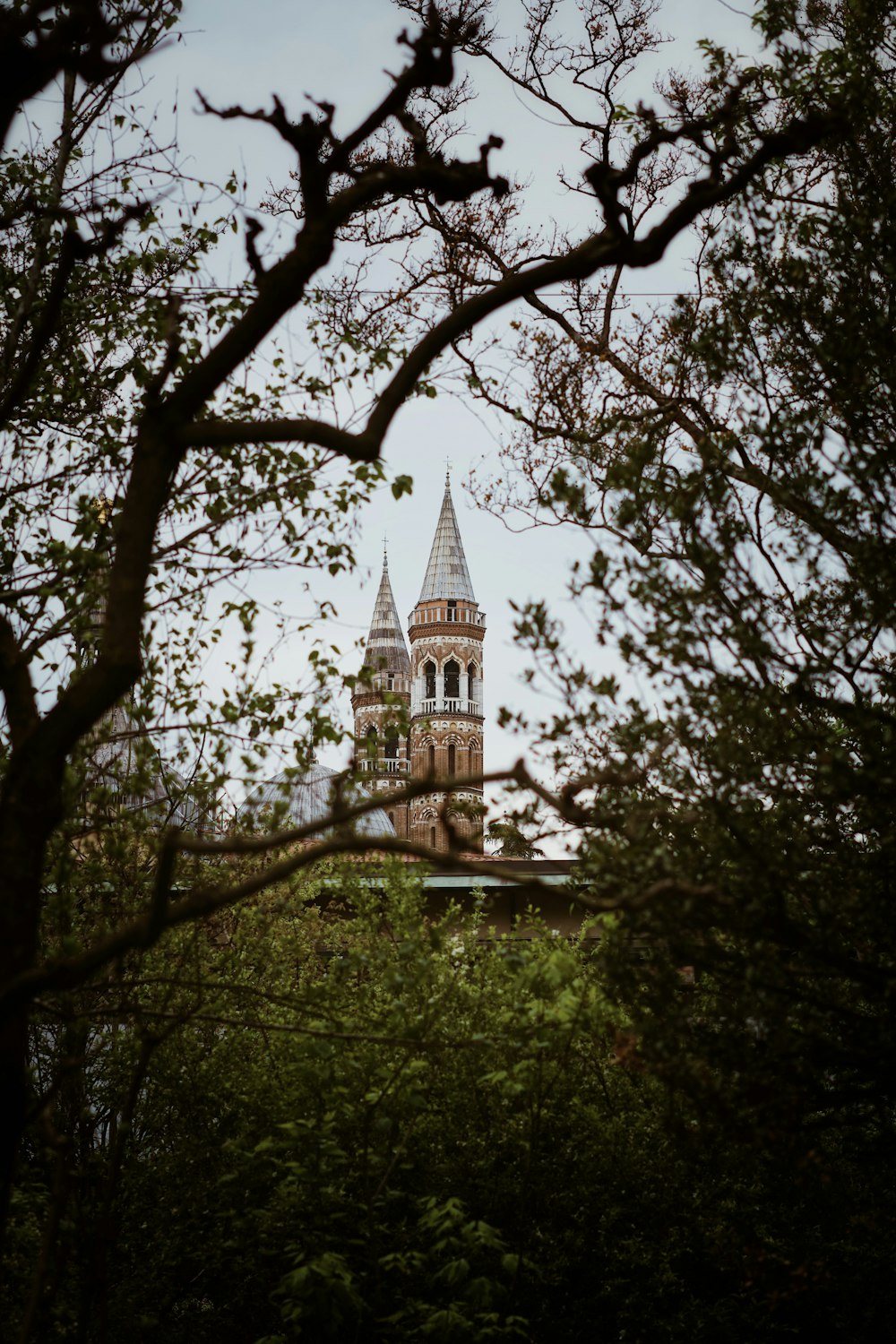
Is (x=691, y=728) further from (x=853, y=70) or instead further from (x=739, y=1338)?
(x=739, y=1338)

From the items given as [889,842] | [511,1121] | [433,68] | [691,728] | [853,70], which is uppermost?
[853,70]

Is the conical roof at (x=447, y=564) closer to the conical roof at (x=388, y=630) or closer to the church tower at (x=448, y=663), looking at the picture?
the church tower at (x=448, y=663)

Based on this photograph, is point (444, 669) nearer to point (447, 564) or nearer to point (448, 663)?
point (448, 663)

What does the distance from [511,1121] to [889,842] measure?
410cm

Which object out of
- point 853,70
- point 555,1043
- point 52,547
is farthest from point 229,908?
point 853,70

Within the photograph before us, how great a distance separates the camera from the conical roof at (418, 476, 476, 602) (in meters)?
77.8

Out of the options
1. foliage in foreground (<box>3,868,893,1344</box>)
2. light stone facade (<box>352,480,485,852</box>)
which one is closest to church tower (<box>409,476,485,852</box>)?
light stone facade (<box>352,480,485,852</box>)

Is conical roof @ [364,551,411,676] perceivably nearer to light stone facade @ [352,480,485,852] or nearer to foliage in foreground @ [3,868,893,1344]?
light stone facade @ [352,480,485,852]

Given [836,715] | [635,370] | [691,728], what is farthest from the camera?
[635,370]

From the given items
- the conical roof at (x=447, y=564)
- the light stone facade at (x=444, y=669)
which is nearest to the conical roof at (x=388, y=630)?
the light stone facade at (x=444, y=669)

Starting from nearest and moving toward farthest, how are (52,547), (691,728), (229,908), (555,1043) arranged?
(691,728), (52,547), (555,1043), (229,908)

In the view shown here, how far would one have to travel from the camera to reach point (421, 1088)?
285 inches

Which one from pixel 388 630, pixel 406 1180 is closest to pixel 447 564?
pixel 388 630

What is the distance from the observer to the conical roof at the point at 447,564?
77750mm
